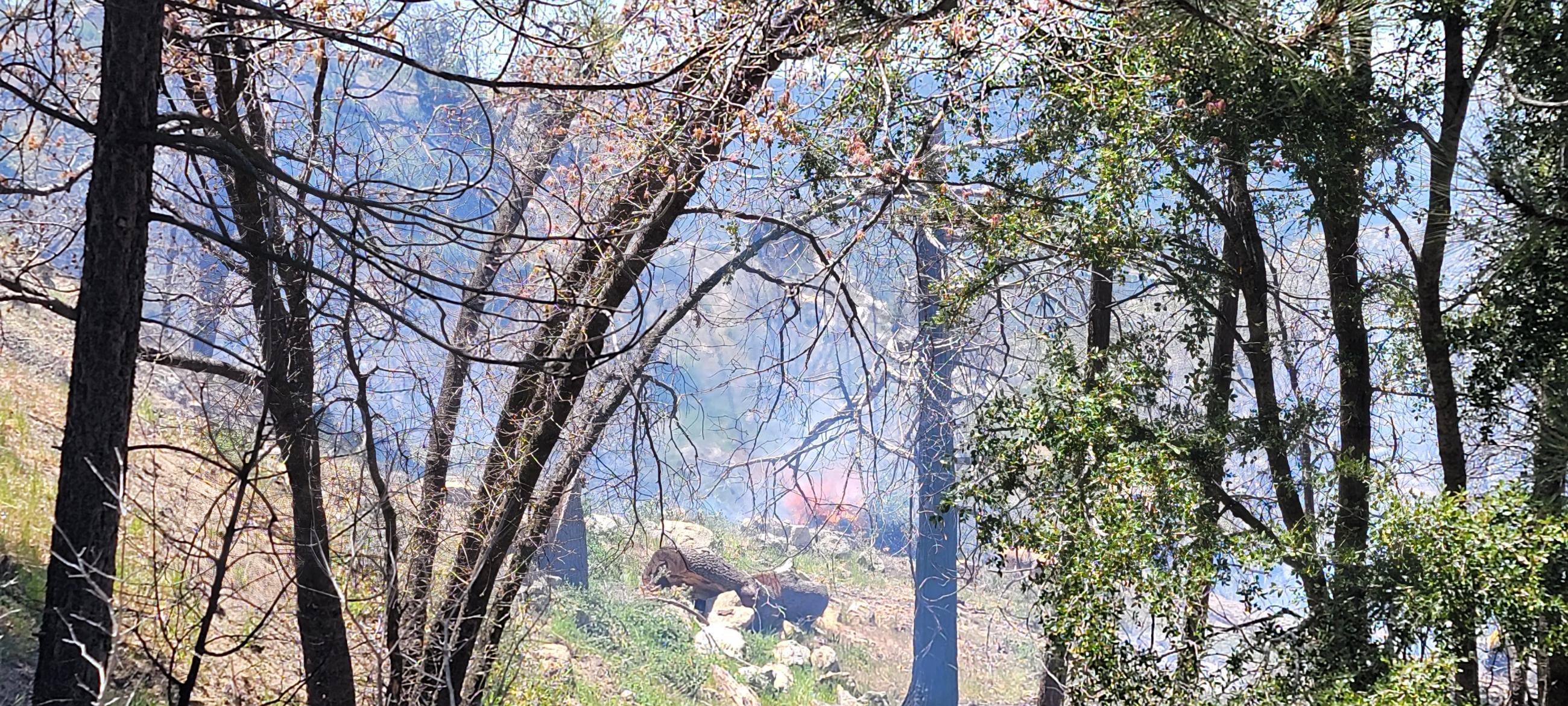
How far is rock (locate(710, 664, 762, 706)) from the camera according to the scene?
40.4ft

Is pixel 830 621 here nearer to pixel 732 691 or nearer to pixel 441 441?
pixel 732 691

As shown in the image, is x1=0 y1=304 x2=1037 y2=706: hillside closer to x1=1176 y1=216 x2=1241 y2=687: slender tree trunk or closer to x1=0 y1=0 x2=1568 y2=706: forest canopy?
x1=0 y1=0 x2=1568 y2=706: forest canopy

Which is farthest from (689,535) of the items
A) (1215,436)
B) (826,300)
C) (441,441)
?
(1215,436)

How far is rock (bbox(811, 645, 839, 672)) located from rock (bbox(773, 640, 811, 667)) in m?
0.07

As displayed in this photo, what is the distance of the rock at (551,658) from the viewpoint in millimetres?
8849

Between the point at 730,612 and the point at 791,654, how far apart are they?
106cm

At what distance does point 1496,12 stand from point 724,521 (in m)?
14.2

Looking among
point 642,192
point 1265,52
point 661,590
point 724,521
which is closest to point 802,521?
point 724,521

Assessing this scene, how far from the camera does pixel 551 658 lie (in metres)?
10.3

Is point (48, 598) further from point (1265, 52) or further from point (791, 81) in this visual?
point (1265, 52)

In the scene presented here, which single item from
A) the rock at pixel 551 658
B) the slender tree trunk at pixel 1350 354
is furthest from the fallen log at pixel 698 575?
the slender tree trunk at pixel 1350 354

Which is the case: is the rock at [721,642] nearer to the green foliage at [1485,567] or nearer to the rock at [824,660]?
the rock at [824,660]

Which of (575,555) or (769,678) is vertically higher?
(575,555)

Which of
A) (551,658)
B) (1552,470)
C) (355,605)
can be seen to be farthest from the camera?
(551,658)
